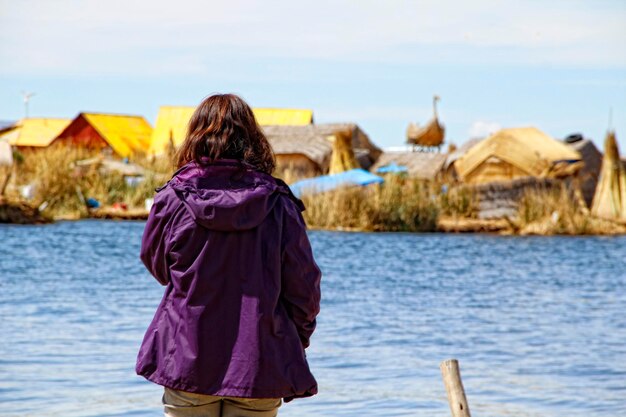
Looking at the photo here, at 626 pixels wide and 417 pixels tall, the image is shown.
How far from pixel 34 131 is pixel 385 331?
46785 mm

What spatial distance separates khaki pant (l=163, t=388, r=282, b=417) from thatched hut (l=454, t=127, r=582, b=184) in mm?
30000

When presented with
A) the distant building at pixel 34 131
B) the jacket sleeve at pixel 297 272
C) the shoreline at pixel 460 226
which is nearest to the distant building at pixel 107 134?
the distant building at pixel 34 131

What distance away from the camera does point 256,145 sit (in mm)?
3604

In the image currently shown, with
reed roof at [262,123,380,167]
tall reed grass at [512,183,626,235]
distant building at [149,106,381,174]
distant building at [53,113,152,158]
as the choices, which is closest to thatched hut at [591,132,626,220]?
tall reed grass at [512,183,626,235]

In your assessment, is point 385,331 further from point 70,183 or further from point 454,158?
point 454,158

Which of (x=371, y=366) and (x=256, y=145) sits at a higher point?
(x=256, y=145)

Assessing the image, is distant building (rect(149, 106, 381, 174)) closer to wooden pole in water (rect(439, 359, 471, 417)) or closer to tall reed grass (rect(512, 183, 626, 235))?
tall reed grass (rect(512, 183, 626, 235))

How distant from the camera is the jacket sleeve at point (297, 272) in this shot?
3533 mm

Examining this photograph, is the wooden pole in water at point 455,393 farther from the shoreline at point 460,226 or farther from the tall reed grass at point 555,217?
the tall reed grass at point 555,217

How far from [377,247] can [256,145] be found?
2132cm

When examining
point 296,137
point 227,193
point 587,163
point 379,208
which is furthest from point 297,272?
point 296,137

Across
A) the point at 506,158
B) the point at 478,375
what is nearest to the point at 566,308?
the point at 478,375

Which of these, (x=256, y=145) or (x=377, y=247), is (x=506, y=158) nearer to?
(x=377, y=247)

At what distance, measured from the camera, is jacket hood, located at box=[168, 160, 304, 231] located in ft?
11.3
